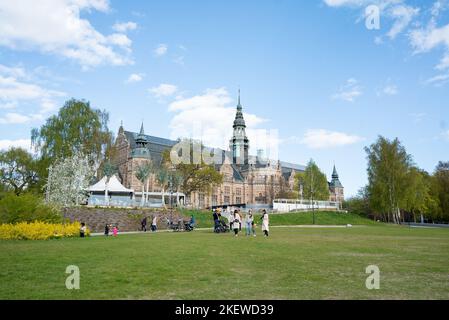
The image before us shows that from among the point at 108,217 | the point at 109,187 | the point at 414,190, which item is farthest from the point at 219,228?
the point at 414,190

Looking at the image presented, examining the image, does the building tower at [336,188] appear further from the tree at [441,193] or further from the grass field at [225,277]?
the grass field at [225,277]

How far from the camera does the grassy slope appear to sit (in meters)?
52.0

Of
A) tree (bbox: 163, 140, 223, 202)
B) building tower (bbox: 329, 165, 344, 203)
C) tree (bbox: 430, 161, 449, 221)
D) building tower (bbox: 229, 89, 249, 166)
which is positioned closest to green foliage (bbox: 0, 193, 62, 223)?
tree (bbox: 163, 140, 223, 202)

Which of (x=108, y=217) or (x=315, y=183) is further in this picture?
(x=315, y=183)

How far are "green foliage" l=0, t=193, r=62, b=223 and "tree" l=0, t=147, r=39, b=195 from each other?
3953cm

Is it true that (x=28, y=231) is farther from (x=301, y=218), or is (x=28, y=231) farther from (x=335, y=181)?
(x=335, y=181)

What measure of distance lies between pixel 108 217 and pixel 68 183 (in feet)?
21.9

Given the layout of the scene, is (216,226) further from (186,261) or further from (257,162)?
(257,162)

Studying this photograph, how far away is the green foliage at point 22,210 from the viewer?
25.8 metres

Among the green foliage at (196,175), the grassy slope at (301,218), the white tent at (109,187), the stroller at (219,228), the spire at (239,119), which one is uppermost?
the spire at (239,119)

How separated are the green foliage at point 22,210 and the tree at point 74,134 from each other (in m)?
25.2

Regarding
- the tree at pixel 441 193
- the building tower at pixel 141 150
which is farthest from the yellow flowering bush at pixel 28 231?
the tree at pixel 441 193

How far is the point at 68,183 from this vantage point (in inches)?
1699
